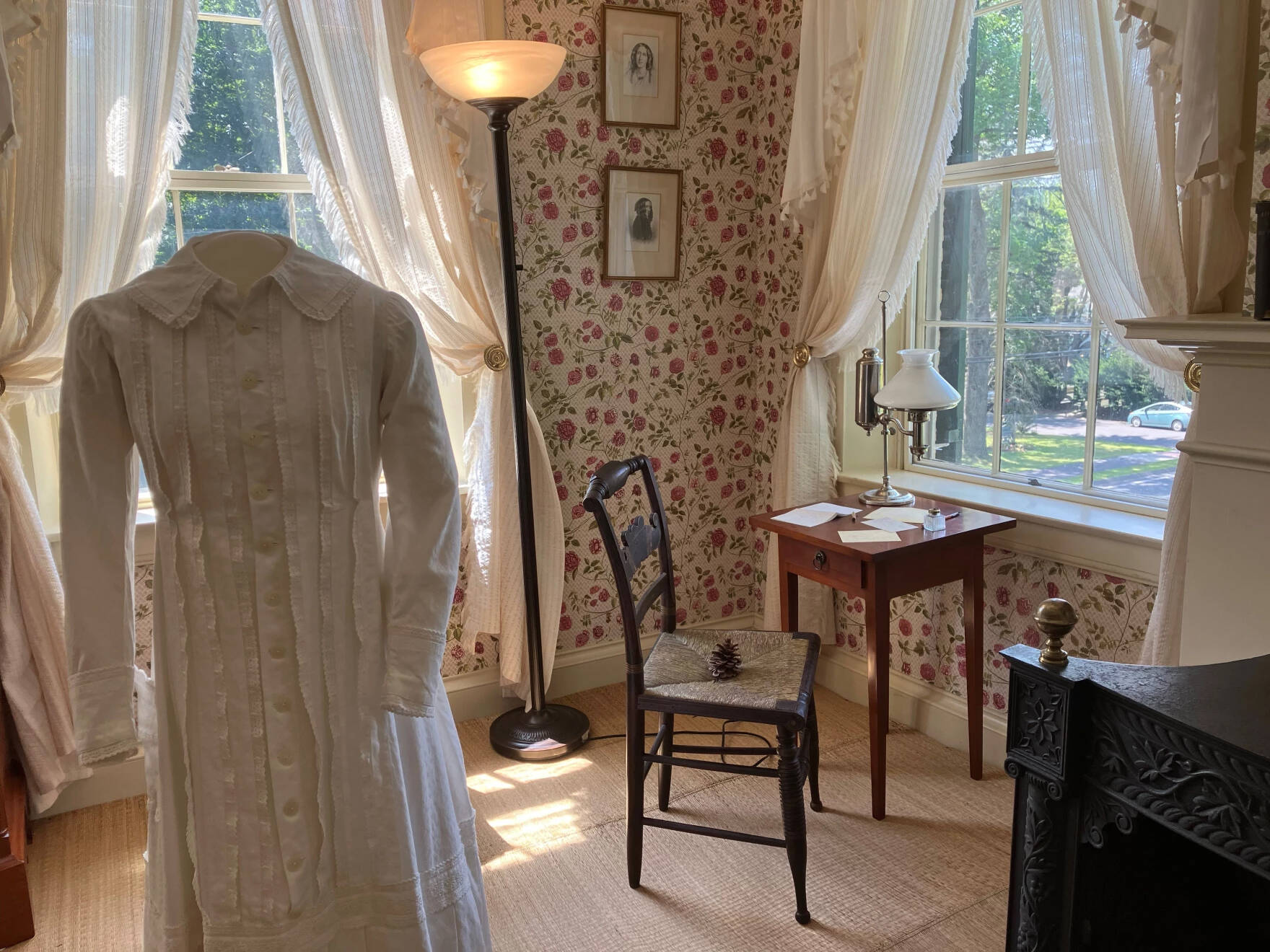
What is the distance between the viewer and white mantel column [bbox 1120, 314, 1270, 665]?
5.26 feet

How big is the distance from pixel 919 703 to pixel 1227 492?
57.3 inches

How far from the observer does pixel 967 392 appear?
2.95 metres

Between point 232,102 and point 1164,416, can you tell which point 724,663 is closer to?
point 1164,416

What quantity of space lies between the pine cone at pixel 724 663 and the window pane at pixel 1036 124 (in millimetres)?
1584

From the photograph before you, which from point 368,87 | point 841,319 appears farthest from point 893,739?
point 368,87

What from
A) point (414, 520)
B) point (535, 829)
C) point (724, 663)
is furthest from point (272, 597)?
point (535, 829)

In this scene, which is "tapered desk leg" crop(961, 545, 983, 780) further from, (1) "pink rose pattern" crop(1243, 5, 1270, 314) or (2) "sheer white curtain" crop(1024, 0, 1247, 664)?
(1) "pink rose pattern" crop(1243, 5, 1270, 314)

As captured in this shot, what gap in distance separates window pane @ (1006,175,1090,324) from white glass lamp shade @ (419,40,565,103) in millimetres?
1325

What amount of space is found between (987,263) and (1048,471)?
0.63 m

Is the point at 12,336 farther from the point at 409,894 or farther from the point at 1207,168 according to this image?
the point at 1207,168

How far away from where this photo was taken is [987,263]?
9.34 feet

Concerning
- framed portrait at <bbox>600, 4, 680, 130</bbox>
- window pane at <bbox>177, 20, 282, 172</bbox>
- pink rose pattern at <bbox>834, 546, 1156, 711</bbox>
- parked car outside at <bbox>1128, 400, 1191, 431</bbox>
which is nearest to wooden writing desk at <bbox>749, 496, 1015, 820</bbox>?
pink rose pattern at <bbox>834, 546, 1156, 711</bbox>

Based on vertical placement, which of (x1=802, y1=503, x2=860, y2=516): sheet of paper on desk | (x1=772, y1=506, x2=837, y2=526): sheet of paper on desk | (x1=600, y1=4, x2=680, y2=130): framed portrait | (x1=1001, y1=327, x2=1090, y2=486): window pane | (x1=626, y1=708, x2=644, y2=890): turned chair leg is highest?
(x1=600, y1=4, x2=680, y2=130): framed portrait

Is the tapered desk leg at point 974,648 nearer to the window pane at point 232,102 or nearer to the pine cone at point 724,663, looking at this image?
the pine cone at point 724,663
